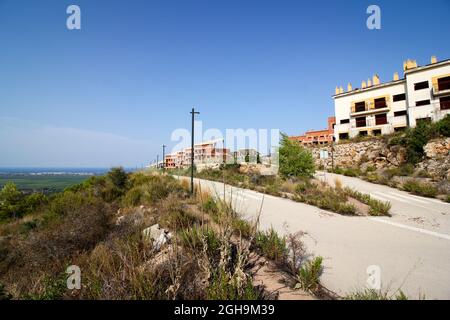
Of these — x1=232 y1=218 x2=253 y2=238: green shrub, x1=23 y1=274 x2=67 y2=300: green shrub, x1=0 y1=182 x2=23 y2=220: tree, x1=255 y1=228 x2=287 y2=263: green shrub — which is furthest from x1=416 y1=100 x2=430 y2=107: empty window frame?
x1=0 y1=182 x2=23 y2=220: tree

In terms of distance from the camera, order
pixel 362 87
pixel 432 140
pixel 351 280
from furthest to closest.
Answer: pixel 362 87 < pixel 432 140 < pixel 351 280

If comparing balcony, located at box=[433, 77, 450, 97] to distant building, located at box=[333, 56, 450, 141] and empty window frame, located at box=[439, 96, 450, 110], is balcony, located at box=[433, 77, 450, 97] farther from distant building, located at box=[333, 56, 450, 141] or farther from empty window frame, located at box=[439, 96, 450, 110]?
empty window frame, located at box=[439, 96, 450, 110]

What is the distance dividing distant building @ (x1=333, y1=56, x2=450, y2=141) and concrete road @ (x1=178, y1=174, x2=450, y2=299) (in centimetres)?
2514

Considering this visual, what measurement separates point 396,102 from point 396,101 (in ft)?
0.49

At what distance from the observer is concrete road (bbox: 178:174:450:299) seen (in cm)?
248

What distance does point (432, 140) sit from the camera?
15336mm

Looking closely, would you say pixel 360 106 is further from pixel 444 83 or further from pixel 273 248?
pixel 273 248

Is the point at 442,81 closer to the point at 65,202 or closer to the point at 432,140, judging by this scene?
the point at 432,140

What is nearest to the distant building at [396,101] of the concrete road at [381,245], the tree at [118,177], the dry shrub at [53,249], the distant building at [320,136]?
the distant building at [320,136]

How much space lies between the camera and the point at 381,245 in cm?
359

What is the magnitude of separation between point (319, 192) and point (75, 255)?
8.56 meters
